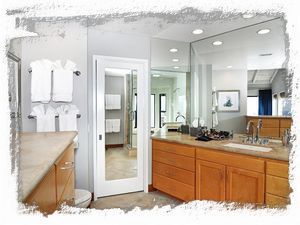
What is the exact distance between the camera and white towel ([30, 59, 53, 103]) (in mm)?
2010

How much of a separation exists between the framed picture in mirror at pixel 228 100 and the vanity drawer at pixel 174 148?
24.4 inches

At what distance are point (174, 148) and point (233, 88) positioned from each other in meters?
0.94

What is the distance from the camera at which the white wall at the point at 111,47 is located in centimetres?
252

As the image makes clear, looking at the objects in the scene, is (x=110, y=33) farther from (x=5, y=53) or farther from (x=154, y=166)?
(x=5, y=53)

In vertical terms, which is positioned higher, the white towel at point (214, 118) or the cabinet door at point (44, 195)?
the white towel at point (214, 118)

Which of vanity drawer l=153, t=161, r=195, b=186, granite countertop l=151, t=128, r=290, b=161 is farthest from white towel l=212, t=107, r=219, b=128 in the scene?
vanity drawer l=153, t=161, r=195, b=186

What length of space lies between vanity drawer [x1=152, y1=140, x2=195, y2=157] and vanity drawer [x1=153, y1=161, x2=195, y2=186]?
0.20 meters

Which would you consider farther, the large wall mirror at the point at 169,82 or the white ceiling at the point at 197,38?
the large wall mirror at the point at 169,82

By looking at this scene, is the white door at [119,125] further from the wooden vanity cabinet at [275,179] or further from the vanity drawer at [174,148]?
the wooden vanity cabinet at [275,179]

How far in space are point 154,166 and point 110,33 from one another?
180 centimetres

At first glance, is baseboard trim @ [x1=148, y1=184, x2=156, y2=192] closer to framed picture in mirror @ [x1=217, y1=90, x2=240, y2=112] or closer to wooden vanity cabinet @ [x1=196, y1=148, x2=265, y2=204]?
wooden vanity cabinet @ [x1=196, y1=148, x2=265, y2=204]

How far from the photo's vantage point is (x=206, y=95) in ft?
8.95

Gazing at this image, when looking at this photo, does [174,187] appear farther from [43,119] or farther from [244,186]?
[43,119]

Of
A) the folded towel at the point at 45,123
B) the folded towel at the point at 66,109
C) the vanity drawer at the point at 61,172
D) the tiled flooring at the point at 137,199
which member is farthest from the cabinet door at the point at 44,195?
the tiled flooring at the point at 137,199
